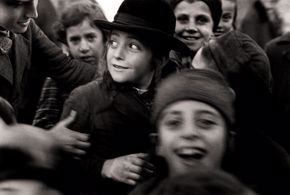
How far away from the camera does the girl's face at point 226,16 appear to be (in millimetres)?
4312

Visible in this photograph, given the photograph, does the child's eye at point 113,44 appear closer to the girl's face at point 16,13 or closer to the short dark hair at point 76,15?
the girl's face at point 16,13

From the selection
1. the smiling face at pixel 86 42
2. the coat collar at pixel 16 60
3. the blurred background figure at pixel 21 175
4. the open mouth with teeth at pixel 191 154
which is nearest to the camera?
the blurred background figure at pixel 21 175

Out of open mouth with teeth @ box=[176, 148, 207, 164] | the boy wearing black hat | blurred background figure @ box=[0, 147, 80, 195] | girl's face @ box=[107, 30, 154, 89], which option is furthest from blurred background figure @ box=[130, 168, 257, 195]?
girl's face @ box=[107, 30, 154, 89]

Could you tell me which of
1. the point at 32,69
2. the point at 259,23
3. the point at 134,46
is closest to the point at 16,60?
the point at 32,69

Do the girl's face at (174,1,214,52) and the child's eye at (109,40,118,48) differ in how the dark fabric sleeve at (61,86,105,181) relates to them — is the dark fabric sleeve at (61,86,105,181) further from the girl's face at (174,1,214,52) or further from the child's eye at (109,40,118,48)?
the girl's face at (174,1,214,52)

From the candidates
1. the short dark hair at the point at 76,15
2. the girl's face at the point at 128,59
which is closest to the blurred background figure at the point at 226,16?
the short dark hair at the point at 76,15

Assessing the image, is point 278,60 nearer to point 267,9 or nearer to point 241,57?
point 241,57

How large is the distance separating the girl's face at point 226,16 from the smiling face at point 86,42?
761 millimetres

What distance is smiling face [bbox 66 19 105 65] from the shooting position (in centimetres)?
411

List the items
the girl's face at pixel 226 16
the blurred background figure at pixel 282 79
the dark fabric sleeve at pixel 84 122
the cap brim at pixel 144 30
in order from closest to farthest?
the dark fabric sleeve at pixel 84 122
the cap brim at pixel 144 30
the blurred background figure at pixel 282 79
the girl's face at pixel 226 16

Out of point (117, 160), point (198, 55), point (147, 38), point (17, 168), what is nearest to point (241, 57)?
point (198, 55)

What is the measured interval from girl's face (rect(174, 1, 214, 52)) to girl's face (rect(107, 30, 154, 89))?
2.34 ft

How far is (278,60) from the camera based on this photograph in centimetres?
341

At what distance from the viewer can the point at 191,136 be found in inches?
95.5
